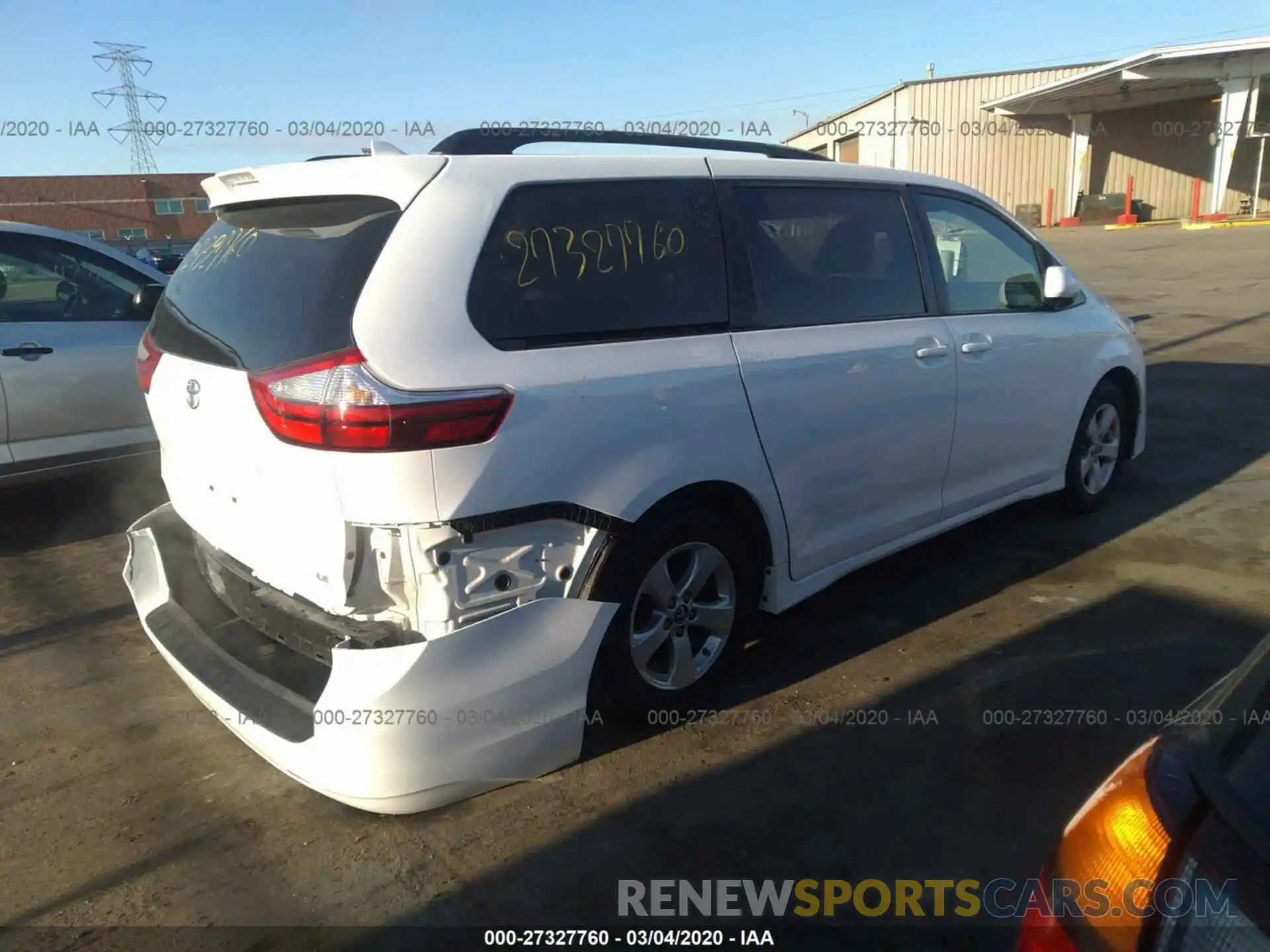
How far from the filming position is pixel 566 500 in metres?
2.72

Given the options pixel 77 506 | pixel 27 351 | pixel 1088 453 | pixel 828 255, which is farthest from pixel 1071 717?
pixel 77 506

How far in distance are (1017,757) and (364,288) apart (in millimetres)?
2450

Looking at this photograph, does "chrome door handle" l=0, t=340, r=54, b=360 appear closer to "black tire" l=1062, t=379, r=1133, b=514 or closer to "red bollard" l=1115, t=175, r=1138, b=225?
"black tire" l=1062, t=379, r=1133, b=514

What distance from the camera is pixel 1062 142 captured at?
37.4 meters

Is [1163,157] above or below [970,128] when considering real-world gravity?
below

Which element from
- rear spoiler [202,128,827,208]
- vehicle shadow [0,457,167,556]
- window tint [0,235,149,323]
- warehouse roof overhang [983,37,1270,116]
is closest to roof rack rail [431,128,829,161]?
rear spoiler [202,128,827,208]

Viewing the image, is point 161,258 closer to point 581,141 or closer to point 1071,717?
point 581,141

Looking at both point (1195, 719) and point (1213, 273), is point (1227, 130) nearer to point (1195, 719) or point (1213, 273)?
point (1213, 273)

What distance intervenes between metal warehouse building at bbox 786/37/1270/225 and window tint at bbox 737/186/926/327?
3372cm

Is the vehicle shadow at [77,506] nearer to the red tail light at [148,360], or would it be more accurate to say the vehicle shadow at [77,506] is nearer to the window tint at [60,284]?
the window tint at [60,284]

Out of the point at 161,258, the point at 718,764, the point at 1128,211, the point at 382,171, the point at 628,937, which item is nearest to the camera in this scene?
the point at 628,937

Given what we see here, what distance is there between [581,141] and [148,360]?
1690mm

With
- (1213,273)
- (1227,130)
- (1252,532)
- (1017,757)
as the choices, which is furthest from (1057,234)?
(1017,757)

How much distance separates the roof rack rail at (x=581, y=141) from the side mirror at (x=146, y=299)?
282 centimetres
